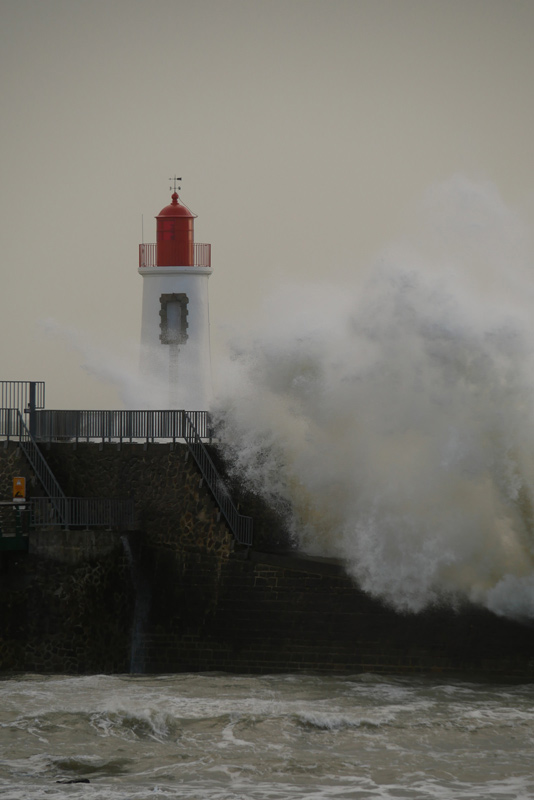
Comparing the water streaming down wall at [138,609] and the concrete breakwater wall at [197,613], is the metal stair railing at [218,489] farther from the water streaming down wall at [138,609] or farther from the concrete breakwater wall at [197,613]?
the water streaming down wall at [138,609]

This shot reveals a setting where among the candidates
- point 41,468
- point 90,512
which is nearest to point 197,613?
point 90,512

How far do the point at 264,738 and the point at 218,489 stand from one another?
655cm

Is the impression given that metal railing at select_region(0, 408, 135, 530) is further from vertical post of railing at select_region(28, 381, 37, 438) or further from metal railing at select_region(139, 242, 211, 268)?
metal railing at select_region(139, 242, 211, 268)

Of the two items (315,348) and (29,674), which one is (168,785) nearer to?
(29,674)

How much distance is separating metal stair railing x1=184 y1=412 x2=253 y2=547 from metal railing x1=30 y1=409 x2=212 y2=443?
0.98ft

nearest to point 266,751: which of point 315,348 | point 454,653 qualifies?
point 454,653

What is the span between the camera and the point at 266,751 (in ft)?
68.3

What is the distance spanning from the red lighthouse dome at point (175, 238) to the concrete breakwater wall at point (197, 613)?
27.2 ft

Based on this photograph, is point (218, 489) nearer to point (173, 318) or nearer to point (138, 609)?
point (138, 609)

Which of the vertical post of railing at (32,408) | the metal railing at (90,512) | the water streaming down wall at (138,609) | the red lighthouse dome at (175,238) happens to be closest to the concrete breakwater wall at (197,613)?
the water streaming down wall at (138,609)

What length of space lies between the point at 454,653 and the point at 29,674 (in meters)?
6.84

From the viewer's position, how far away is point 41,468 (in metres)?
28.0

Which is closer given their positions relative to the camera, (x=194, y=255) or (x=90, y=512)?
(x=90, y=512)

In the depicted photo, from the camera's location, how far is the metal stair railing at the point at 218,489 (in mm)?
27000
